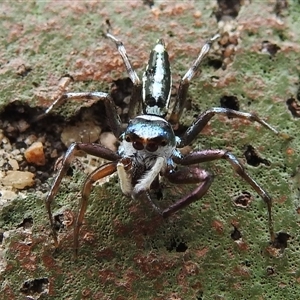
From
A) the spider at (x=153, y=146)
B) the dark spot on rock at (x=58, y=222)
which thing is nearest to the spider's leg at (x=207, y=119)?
the spider at (x=153, y=146)

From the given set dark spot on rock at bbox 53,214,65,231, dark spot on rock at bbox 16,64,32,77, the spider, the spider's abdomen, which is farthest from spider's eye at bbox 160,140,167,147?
dark spot on rock at bbox 16,64,32,77

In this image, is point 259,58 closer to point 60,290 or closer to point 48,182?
point 48,182

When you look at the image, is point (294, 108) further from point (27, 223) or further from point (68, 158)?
point (27, 223)

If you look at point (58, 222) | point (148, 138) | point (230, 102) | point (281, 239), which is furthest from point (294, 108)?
point (58, 222)

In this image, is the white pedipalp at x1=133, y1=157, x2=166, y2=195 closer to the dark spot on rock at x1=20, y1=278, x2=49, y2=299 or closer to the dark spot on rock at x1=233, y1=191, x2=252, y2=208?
the dark spot on rock at x1=233, y1=191, x2=252, y2=208

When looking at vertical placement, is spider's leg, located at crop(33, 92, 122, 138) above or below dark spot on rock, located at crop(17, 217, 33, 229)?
above

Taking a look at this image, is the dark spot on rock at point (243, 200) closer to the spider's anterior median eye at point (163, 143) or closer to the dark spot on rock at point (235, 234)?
the dark spot on rock at point (235, 234)
